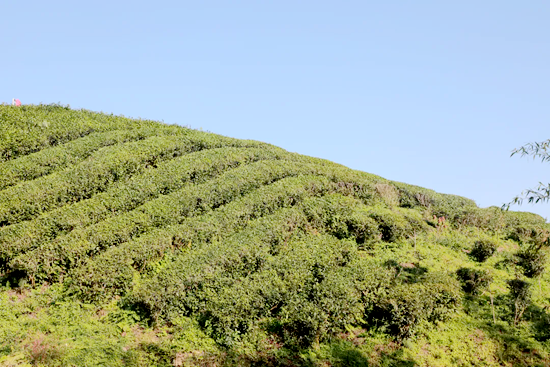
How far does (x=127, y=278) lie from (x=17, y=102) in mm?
18983

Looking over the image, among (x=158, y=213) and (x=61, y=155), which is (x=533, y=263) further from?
(x=61, y=155)

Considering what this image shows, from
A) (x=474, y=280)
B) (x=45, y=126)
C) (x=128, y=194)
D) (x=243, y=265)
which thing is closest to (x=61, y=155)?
(x=45, y=126)

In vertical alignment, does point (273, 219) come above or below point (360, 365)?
above

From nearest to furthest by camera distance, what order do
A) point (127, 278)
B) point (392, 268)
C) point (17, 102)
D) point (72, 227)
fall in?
1. point (127, 278)
2. point (392, 268)
3. point (72, 227)
4. point (17, 102)

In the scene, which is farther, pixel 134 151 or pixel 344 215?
pixel 134 151

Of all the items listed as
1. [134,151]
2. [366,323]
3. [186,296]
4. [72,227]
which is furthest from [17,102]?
[366,323]

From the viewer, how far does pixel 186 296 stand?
47.1ft

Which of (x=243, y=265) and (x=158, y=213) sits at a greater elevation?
(x=158, y=213)

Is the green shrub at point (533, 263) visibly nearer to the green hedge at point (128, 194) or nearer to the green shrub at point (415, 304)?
the green shrub at point (415, 304)

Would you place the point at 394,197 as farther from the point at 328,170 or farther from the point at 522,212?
the point at 522,212

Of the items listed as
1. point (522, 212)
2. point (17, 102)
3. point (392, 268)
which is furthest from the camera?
point (17, 102)

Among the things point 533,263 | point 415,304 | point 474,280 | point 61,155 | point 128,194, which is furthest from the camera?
point 61,155

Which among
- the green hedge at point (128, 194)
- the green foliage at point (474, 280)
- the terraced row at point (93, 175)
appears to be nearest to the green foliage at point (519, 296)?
the green foliage at point (474, 280)

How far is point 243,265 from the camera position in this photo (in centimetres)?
Answer: 1586
